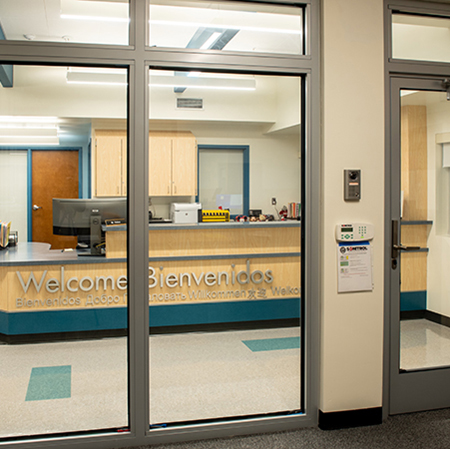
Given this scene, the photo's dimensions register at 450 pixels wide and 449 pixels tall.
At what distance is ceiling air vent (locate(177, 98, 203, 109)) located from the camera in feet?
7.94

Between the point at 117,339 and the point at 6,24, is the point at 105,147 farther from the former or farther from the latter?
the point at 117,339

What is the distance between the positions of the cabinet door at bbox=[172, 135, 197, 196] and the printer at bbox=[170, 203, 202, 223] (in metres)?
0.07

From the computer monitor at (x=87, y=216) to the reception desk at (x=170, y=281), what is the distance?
0.06m

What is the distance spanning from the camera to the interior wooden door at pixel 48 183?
2.31 metres

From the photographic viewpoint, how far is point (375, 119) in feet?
8.36

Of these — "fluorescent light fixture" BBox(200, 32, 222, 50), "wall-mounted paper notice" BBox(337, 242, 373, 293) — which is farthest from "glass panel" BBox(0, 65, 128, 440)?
"wall-mounted paper notice" BBox(337, 242, 373, 293)

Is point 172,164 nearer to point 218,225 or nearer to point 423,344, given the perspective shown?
point 218,225

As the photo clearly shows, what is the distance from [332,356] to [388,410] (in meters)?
0.54

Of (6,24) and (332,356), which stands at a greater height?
(6,24)

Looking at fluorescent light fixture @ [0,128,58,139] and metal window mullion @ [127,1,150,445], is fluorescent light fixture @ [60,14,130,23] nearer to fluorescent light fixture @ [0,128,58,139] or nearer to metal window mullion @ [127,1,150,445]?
metal window mullion @ [127,1,150,445]

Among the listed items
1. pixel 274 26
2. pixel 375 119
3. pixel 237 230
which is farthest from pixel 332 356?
pixel 274 26

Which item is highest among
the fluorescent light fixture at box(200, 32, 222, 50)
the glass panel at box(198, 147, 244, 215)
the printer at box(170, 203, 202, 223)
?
the fluorescent light fixture at box(200, 32, 222, 50)

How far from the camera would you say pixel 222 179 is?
2.52 meters

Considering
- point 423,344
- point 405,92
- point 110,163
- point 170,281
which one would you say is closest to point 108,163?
point 110,163
